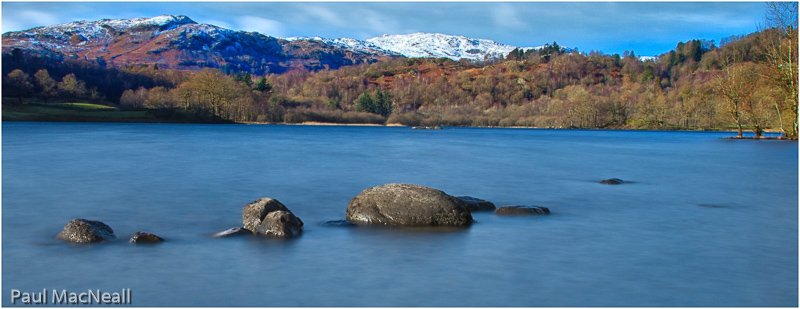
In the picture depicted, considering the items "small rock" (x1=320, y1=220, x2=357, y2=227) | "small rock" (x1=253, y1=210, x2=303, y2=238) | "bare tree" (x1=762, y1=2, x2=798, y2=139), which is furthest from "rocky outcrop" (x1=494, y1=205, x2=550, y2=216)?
"bare tree" (x1=762, y1=2, x2=798, y2=139)

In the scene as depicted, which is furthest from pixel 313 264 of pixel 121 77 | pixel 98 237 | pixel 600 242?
pixel 121 77

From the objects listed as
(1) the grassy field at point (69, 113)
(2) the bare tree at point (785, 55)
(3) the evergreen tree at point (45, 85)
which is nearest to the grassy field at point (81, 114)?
(1) the grassy field at point (69, 113)

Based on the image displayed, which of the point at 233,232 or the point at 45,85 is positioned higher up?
the point at 45,85

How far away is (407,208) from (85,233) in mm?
6193

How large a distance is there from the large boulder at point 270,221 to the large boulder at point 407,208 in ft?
5.00

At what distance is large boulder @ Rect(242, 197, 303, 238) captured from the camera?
11.9 metres

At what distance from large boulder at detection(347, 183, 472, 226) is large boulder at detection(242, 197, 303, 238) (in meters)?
1.52

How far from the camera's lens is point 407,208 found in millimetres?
13117

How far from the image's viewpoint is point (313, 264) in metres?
9.88

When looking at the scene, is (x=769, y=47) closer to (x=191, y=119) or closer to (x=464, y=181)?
(x=464, y=181)

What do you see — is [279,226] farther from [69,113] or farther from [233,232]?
[69,113]

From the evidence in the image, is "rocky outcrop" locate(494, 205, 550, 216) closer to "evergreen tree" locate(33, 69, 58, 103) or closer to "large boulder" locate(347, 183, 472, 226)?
"large boulder" locate(347, 183, 472, 226)

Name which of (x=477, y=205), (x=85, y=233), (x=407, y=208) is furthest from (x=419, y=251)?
(x=85, y=233)

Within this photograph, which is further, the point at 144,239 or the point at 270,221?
the point at 270,221
